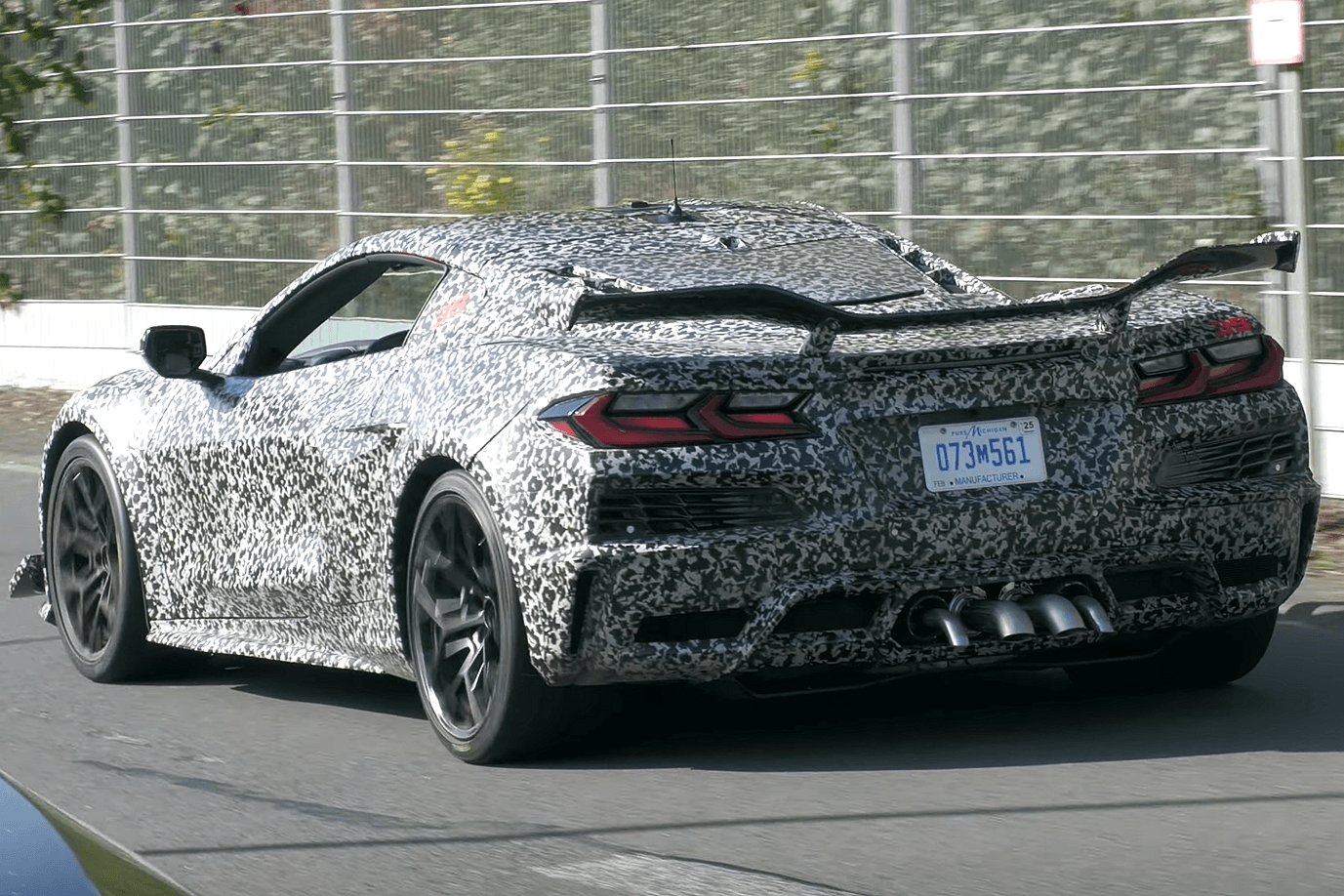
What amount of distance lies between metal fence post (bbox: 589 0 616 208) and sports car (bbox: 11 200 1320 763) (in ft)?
23.8

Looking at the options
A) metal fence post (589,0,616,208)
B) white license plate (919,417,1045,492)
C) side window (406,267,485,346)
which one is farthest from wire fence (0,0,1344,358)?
side window (406,267,485,346)

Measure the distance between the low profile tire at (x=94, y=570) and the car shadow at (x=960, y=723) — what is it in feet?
2.45

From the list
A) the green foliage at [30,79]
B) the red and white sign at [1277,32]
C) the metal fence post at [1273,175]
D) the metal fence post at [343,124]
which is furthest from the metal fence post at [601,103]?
the red and white sign at [1277,32]

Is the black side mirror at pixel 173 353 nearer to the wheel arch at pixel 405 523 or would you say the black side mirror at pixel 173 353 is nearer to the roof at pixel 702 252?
the roof at pixel 702 252

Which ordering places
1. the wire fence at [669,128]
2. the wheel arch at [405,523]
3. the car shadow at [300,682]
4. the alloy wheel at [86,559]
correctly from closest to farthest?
1. the wheel arch at [405,523]
2. the car shadow at [300,682]
3. the alloy wheel at [86,559]
4. the wire fence at [669,128]

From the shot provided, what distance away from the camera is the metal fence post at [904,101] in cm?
1205

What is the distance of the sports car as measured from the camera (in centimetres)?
550

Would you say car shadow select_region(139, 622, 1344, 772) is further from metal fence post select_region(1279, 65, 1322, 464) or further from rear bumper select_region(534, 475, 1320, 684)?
metal fence post select_region(1279, 65, 1322, 464)

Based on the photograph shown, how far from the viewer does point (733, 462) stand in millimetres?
5488

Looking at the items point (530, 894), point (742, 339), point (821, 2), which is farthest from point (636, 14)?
point (530, 894)

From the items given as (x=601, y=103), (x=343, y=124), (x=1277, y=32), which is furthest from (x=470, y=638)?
(x=343, y=124)

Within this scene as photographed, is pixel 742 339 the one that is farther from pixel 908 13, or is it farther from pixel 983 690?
pixel 908 13

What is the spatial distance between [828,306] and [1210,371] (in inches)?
42.9

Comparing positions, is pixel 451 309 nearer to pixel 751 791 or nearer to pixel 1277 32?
pixel 751 791
